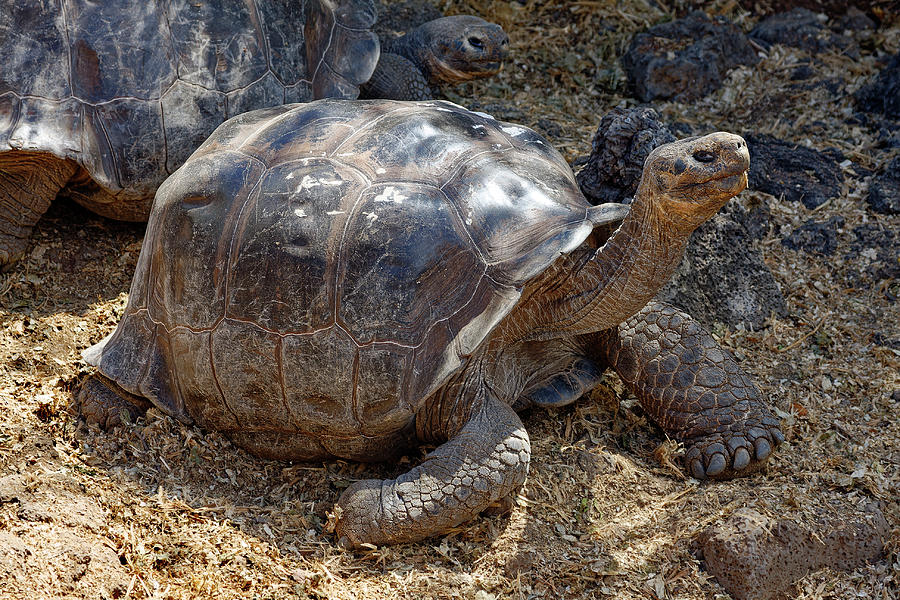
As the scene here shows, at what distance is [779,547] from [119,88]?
3359mm

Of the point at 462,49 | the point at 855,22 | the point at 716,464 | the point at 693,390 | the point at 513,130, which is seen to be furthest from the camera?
the point at 855,22

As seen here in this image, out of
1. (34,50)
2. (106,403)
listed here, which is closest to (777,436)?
(106,403)

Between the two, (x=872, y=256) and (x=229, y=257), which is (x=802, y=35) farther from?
(x=229, y=257)

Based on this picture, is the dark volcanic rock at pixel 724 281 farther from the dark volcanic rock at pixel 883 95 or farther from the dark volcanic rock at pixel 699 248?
the dark volcanic rock at pixel 883 95

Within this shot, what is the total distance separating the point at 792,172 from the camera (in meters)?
4.88

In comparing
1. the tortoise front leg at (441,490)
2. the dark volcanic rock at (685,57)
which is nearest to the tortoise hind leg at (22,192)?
the tortoise front leg at (441,490)

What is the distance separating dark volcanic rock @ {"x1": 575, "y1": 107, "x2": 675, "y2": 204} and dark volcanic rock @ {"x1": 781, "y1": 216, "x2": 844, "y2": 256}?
1033 millimetres

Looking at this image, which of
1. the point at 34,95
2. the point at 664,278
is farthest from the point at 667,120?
the point at 34,95

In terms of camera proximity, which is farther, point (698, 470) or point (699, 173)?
point (698, 470)

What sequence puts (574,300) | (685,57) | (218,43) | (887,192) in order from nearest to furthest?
1. (574,300)
2. (218,43)
3. (887,192)
4. (685,57)

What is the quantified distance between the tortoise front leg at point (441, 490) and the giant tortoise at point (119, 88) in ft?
6.70

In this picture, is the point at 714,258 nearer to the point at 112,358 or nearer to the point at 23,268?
the point at 112,358

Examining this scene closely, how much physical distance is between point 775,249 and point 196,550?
10.4ft

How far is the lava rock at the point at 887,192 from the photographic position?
15.3 ft
